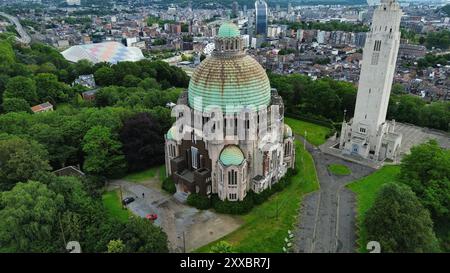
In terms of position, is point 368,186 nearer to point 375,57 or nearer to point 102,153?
point 375,57

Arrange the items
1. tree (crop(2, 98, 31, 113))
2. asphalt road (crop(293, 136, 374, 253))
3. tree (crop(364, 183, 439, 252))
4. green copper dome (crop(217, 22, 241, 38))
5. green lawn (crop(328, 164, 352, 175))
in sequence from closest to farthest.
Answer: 1. tree (crop(364, 183, 439, 252))
2. asphalt road (crop(293, 136, 374, 253))
3. green copper dome (crop(217, 22, 241, 38))
4. green lawn (crop(328, 164, 352, 175))
5. tree (crop(2, 98, 31, 113))

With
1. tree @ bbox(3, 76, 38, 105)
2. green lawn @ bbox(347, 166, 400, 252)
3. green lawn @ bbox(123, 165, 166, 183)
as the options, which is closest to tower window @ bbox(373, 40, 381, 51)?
green lawn @ bbox(347, 166, 400, 252)

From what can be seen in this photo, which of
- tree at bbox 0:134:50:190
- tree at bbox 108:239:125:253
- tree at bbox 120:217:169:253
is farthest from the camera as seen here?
tree at bbox 0:134:50:190

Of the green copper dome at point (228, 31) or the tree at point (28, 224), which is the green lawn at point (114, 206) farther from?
the green copper dome at point (228, 31)

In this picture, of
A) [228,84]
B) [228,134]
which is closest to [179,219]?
[228,134]

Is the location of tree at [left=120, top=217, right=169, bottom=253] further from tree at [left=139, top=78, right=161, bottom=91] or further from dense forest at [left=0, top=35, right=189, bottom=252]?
tree at [left=139, top=78, right=161, bottom=91]

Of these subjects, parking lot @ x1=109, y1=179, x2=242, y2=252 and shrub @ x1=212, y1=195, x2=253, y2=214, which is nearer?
parking lot @ x1=109, y1=179, x2=242, y2=252
